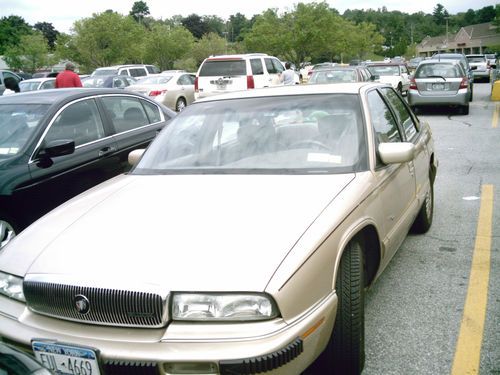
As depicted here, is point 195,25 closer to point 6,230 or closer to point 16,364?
point 6,230

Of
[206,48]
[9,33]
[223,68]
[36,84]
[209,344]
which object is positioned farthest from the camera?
[9,33]

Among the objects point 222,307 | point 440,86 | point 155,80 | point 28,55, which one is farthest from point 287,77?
point 28,55

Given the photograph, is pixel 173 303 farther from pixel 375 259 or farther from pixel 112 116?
pixel 112 116

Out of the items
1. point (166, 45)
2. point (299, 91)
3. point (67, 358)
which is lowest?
point (67, 358)

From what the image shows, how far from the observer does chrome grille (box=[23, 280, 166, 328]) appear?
7.38 ft

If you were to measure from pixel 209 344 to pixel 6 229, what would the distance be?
3.07m

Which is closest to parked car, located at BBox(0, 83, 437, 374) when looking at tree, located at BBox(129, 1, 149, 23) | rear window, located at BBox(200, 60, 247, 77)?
A: rear window, located at BBox(200, 60, 247, 77)

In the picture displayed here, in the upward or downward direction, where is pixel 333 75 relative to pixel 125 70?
downward

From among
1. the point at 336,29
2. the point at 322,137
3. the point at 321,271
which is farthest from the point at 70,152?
the point at 336,29

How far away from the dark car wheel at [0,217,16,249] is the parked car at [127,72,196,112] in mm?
12088

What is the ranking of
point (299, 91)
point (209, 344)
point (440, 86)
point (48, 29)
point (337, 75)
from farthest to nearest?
point (48, 29) → point (337, 75) → point (440, 86) → point (299, 91) → point (209, 344)

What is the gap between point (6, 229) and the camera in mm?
4547

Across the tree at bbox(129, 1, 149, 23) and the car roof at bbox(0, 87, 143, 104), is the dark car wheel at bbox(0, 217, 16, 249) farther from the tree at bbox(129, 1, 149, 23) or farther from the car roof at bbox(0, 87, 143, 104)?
the tree at bbox(129, 1, 149, 23)

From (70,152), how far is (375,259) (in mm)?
3089
